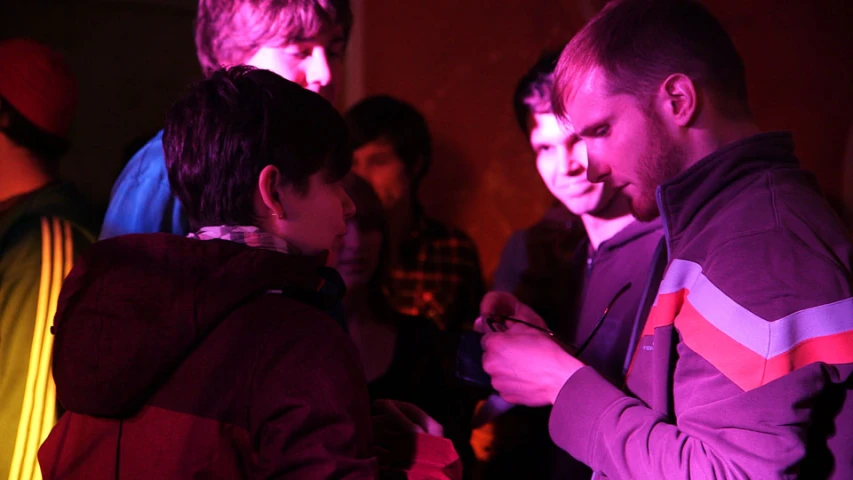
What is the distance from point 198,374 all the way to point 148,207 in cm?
50

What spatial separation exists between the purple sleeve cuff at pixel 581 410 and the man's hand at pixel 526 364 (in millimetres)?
38

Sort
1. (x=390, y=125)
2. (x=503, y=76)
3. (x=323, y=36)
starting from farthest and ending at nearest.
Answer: (x=503, y=76)
(x=390, y=125)
(x=323, y=36)

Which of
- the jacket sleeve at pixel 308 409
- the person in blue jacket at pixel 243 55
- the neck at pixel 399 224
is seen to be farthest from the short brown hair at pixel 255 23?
the neck at pixel 399 224

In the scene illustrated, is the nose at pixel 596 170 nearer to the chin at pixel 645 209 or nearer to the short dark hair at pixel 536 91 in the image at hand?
the chin at pixel 645 209

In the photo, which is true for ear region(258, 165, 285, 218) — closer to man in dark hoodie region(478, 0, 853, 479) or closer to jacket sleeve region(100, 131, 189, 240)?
jacket sleeve region(100, 131, 189, 240)

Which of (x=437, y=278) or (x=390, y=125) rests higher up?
(x=390, y=125)

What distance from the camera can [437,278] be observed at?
7.92 feet

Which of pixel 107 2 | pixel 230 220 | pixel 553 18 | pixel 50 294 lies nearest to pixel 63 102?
pixel 50 294

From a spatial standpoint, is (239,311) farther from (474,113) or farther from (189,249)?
(474,113)

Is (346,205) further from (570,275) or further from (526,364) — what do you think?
(570,275)

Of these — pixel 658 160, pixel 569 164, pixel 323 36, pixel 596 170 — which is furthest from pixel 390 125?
pixel 658 160

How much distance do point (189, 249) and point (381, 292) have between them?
3.00 feet

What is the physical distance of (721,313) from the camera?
88cm

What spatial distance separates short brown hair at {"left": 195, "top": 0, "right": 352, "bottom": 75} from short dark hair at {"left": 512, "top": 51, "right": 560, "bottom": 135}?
21.1 inches
